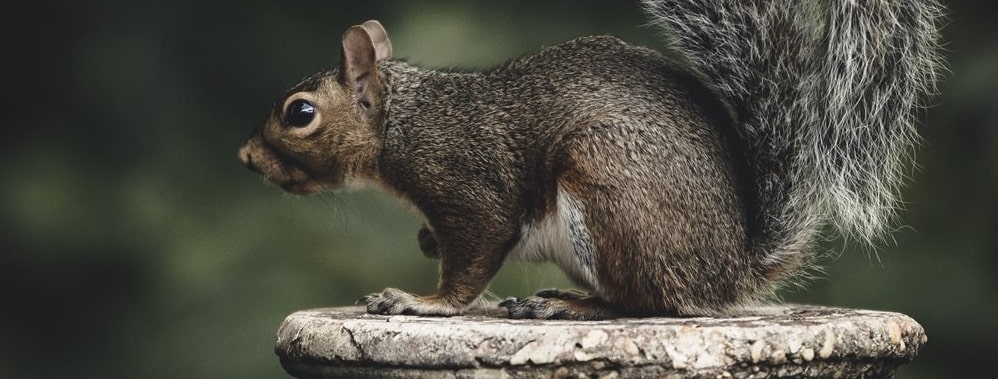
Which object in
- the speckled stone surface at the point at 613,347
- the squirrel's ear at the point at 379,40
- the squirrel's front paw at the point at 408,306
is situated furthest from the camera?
the squirrel's ear at the point at 379,40

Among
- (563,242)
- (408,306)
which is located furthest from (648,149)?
(408,306)

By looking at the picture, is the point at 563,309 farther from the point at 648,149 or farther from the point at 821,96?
the point at 821,96

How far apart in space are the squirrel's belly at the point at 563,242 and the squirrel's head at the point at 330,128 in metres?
0.30

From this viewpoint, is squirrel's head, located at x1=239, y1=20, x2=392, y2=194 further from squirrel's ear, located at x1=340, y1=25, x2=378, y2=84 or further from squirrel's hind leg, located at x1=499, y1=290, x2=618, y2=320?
squirrel's hind leg, located at x1=499, y1=290, x2=618, y2=320

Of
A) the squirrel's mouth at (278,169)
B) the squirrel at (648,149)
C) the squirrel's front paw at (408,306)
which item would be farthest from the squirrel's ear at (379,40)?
the squirrel's front paw at (408,306)

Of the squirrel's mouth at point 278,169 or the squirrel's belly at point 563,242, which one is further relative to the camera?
the squirrel's mouth at point 278,169

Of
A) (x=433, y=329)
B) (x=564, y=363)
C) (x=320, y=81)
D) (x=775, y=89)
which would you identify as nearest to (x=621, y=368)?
(x=564, y=363)

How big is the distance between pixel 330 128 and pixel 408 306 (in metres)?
0.33

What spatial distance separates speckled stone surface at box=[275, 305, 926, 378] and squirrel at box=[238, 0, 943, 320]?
0.14m

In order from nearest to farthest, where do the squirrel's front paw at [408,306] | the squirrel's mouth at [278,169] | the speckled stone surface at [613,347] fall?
1. the speckled stone surface at [613,347]
2. the squirrel's front paw at [408,306]
3. the squirrel's mouth at [278,169]

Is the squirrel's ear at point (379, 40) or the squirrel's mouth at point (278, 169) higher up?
the squirrel's ear at point (379, 40)

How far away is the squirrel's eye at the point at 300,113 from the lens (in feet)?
7.01

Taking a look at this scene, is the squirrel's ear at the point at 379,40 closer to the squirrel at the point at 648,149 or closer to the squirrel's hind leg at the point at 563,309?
the squirrel at the point at 648,149

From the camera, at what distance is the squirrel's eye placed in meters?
2.14
